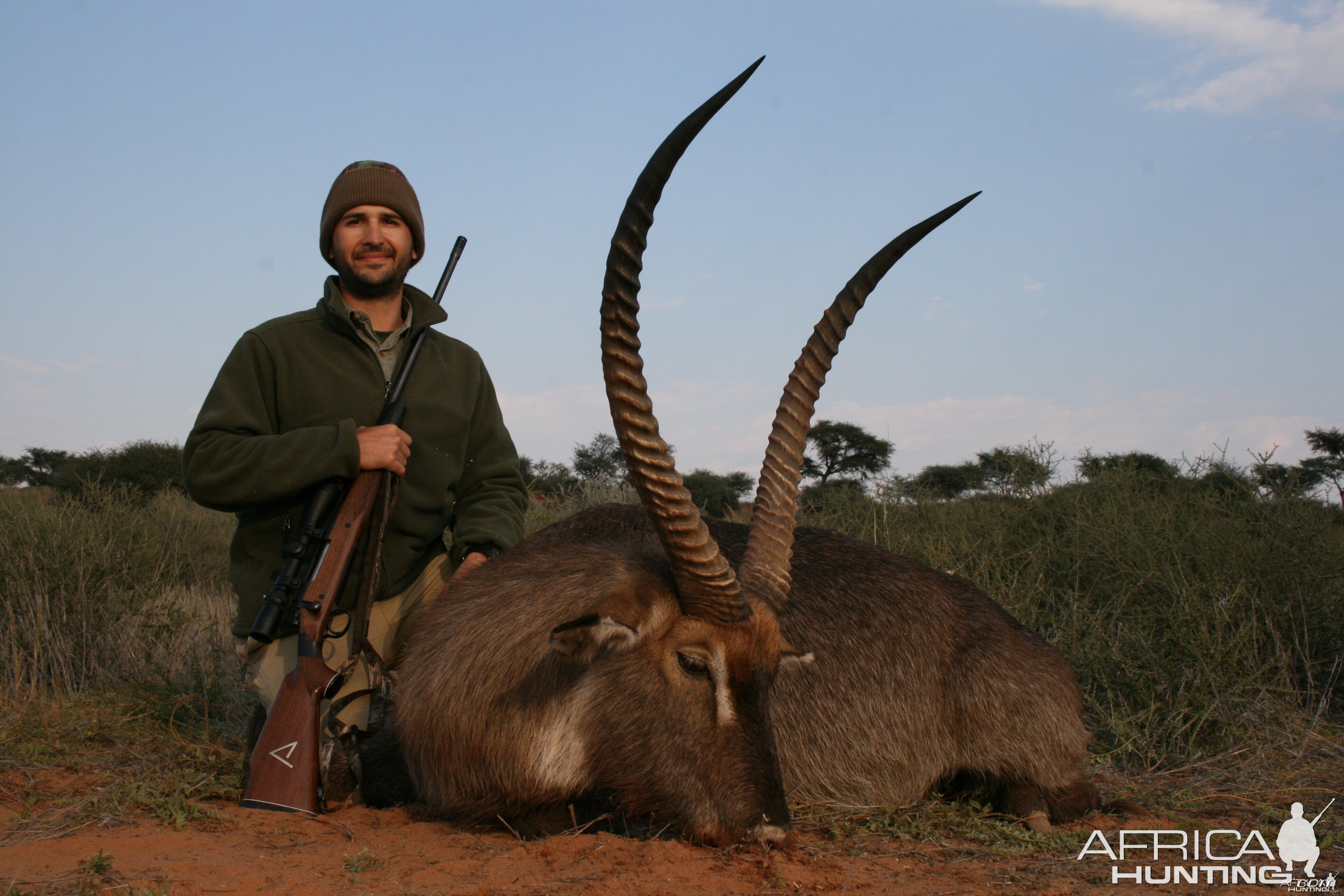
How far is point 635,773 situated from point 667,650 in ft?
1.26

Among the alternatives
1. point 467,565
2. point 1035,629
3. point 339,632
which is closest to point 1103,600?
point 1035,629

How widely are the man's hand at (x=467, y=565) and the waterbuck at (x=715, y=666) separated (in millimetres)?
198

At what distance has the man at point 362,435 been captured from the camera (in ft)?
12.9

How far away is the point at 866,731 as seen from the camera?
3939 mm

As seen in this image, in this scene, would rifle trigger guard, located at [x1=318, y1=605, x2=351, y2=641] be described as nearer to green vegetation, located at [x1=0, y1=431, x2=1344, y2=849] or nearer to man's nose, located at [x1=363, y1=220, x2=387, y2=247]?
green vegetation, located at [x1=0, y1=431, x2=1344, y2=849]

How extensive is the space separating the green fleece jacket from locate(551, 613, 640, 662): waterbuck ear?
141 centimetres

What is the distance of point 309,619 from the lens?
380 cm

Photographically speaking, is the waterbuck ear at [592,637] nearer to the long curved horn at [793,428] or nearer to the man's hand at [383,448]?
the long curved horn at [793,428]

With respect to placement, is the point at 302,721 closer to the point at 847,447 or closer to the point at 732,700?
the point at 732,700

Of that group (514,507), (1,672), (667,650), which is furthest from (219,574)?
(667,650)

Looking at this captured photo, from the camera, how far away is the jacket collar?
436cm

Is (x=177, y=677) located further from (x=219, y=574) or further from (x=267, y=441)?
(x=219, y=574)

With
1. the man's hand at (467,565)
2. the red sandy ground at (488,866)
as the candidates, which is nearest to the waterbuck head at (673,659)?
the red sandy ground at (488,866)

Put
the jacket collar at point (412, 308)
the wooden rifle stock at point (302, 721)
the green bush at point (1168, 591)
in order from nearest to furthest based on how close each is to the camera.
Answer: the wooden rifle stock at point (302, 721), the jacket collar at point (412, 308), the green bush at point (1168, 591)
